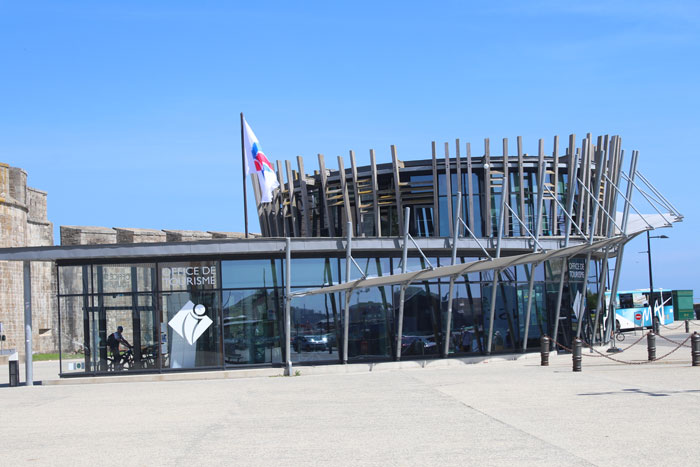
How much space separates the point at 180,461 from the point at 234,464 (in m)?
0.71

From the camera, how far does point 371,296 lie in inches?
Result: 1101

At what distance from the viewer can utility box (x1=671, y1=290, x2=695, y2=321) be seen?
227 feet

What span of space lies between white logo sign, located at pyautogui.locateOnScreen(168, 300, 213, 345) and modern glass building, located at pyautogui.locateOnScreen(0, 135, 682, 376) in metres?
0.03

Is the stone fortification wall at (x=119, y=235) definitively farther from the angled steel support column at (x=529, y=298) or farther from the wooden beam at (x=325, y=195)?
the angled steel support column at (x=529, y=298)

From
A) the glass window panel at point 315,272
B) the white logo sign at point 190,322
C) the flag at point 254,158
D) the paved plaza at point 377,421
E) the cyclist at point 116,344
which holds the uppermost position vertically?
the flag at point 254,158

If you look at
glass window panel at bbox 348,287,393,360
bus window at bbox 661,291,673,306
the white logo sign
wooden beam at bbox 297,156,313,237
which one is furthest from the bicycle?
bus window at bbox 661,291,673,306

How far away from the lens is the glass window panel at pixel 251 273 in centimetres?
2645

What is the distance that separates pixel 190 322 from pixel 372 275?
20.2 feet

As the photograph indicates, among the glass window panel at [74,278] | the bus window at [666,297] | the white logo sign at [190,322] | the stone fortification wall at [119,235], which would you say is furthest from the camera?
the bus window at [666,297]

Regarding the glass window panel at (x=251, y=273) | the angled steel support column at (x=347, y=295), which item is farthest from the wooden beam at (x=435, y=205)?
the glass window panel at (x=251, y=273)

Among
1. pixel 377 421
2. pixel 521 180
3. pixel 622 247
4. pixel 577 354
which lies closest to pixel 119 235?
pixel 521 180

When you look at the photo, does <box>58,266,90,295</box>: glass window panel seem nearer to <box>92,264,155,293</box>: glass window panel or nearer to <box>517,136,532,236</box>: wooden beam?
<box>92,264,155,293</box>: glass window panel

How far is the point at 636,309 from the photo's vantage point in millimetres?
58625

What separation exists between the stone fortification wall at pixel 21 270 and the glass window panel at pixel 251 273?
2965cm
